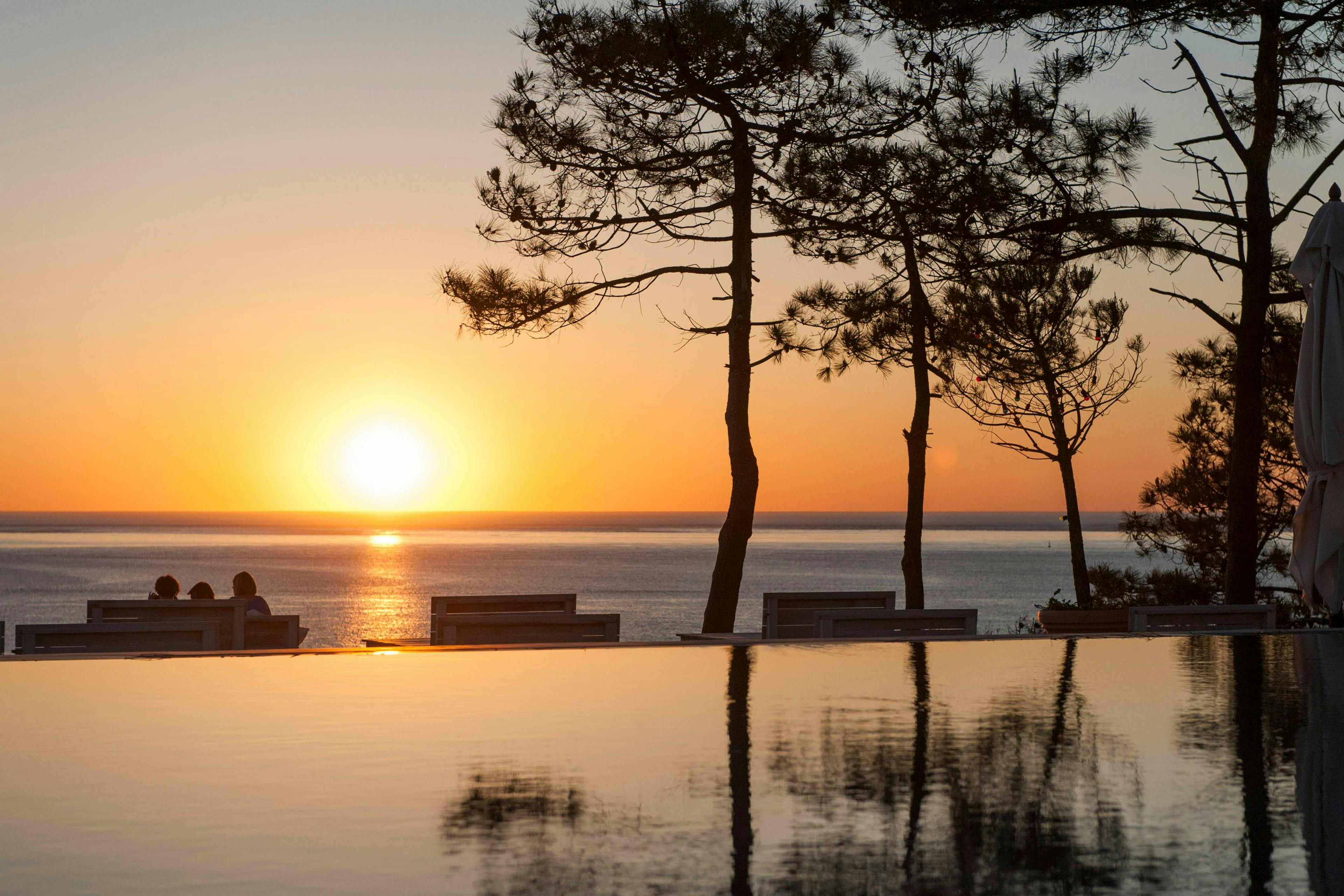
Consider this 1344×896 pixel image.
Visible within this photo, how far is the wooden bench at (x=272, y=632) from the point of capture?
8438 millimetres

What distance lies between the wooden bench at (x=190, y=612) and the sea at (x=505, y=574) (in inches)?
431

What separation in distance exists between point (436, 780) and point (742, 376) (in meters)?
10.2

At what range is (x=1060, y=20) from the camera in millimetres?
11172

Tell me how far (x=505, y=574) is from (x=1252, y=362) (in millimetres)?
75617

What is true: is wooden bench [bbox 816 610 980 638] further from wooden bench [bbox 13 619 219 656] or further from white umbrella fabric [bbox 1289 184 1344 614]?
wooden bench [bbox 13 619 219 656]

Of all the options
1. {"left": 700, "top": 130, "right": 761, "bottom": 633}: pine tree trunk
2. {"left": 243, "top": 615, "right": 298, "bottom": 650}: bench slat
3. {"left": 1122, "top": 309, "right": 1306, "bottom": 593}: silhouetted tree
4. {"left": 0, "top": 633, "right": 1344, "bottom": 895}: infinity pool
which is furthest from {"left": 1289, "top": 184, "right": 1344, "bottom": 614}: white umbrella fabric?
{"left": 1122, "top": 309, "right": 1306, "bottom": 593}: silhouetted tree

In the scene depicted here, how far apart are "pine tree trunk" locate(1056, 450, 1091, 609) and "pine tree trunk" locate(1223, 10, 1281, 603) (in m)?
4.78

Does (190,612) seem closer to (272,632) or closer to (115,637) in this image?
(272,632)

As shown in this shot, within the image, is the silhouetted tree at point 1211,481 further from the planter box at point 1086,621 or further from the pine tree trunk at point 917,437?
the planter box at point 1086,621

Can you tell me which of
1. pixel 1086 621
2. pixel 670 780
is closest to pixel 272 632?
pixel 670 780

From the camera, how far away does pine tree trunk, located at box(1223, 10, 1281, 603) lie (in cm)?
1132

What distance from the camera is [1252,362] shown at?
11320 millimetres

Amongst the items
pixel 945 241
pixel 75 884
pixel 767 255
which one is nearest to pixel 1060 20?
pixel 945 241

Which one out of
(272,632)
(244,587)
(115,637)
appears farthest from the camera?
(244,587)
